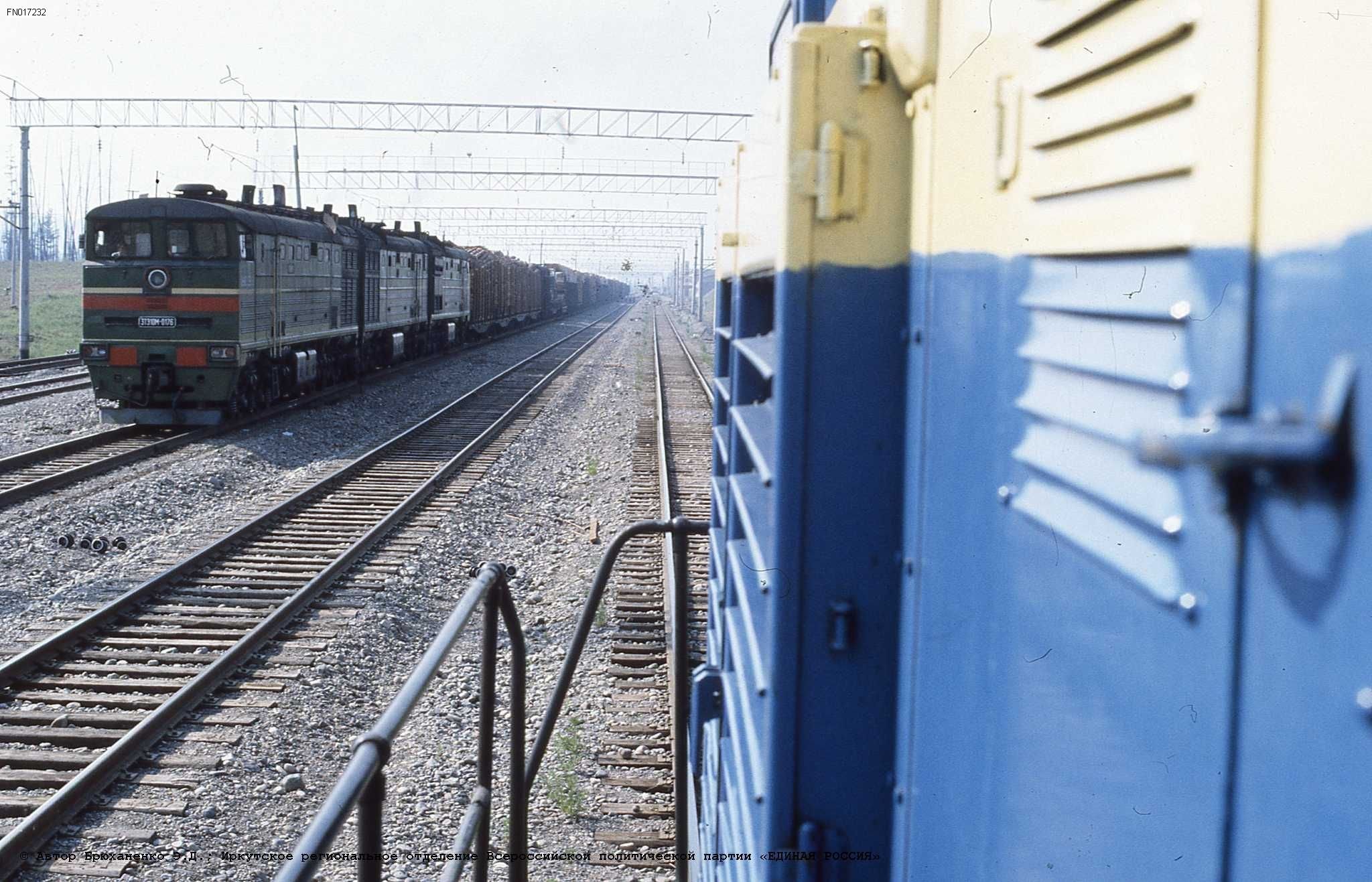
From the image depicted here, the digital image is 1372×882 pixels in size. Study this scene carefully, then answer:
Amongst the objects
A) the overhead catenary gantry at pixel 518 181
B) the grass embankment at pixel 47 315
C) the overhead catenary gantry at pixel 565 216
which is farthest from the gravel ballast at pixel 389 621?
the overhead catenary gantry at pixel 565 216

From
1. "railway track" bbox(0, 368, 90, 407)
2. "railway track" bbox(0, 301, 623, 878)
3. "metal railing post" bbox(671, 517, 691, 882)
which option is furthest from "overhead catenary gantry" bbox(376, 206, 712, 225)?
"metal railing post" bbox(671, 517, 691, 882)

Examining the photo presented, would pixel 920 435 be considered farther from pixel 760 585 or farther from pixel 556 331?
pixel 556 331

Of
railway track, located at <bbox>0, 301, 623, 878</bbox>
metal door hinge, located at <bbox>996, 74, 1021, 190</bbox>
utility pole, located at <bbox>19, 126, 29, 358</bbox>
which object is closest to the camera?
metal door hinge, located at <bbox>996, 74, 1021, 190</bbox>

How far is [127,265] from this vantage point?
16.9 m

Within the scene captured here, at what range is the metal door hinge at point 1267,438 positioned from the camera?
831mm

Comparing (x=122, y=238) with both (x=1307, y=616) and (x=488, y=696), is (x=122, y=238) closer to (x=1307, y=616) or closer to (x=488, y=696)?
(x=488, y=696)

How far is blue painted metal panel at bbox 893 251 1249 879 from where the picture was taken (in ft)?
3.35

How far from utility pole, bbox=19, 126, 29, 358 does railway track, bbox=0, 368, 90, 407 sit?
3.93m

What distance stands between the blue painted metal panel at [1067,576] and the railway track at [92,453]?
1154 cm

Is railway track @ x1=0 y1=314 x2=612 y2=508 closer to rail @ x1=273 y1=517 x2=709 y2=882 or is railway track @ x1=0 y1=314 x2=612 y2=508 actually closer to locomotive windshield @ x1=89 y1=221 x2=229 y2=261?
locomotive windshield @ x1=89 y1=221 x2=229 y2=261

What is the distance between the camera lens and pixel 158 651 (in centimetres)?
762

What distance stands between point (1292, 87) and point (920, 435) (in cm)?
105

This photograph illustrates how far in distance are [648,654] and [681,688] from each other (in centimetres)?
350

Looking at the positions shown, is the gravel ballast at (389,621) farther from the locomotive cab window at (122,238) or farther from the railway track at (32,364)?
the railway track at (32,364)
